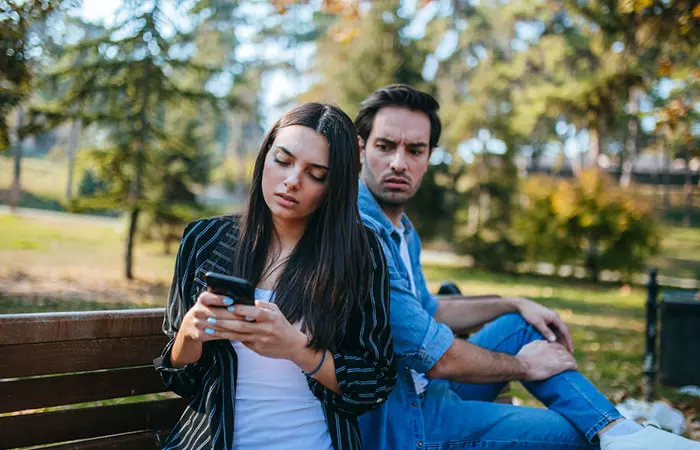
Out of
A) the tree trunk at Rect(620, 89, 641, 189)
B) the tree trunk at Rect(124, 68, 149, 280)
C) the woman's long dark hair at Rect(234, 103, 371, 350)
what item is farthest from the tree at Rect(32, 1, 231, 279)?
the tree trunk at Rect(620, 89, 641, 189)

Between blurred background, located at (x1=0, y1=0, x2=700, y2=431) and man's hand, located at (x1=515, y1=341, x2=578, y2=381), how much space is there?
353cm

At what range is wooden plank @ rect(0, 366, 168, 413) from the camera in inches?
81.7

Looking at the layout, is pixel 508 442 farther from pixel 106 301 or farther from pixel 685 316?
pixel 106 301

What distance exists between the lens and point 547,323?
115 inches

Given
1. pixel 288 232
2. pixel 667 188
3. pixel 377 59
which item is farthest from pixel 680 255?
pixel 288 232

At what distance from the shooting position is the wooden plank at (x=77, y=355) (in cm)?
203

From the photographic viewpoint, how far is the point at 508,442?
248 cm

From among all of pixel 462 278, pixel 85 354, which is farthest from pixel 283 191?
pixel 462 278

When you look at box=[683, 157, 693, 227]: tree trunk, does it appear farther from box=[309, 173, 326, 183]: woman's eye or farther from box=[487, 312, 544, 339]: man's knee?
box=[309, 173, 326, 183]: woman's eye

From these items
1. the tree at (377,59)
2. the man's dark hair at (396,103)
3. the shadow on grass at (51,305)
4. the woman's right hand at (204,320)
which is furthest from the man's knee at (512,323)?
the tree at (377,59)

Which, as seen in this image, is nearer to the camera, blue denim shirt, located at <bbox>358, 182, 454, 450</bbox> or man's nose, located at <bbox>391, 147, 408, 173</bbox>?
blue denim shirt, located at <bbox>358, 182, 454, 450</bbox>

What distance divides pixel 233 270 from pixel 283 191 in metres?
0.31

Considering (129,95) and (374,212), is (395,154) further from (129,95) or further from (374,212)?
(129,95)

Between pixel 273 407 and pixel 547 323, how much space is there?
150 cm
